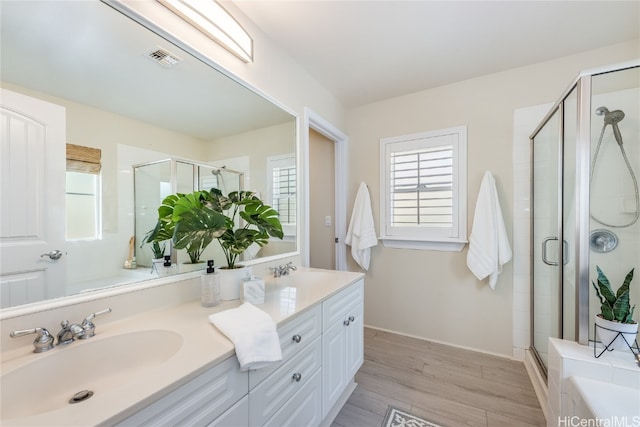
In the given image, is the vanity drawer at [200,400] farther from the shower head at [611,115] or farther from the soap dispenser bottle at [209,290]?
the shower head at [611,115]

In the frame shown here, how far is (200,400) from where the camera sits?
71cm

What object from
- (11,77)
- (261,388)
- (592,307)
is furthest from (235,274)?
(592,307)

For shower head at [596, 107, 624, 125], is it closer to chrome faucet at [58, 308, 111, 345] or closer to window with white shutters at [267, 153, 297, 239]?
window with white shutters at [267, 153, 297, 239]

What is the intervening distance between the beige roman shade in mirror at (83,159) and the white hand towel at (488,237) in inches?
99.8

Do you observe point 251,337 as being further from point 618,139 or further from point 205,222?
point 618,139

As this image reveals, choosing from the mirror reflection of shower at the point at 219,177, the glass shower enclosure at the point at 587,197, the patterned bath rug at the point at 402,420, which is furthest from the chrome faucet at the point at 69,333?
the glass shower enclosure at the point at 587,197

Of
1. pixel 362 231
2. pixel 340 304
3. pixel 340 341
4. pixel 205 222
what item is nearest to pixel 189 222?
pixel 205 222

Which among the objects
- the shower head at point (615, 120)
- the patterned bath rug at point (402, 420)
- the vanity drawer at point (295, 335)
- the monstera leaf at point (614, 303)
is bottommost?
the patterned bath rug at point (402, 420)

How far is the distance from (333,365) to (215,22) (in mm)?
1918

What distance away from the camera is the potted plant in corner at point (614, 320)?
44.0 inches

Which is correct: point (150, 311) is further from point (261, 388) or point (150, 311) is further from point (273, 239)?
point (273, 239)

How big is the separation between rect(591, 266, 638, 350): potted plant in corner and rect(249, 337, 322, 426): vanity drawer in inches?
51.9

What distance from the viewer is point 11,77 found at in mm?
767

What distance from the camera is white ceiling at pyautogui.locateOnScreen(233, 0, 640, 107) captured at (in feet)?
5.00
